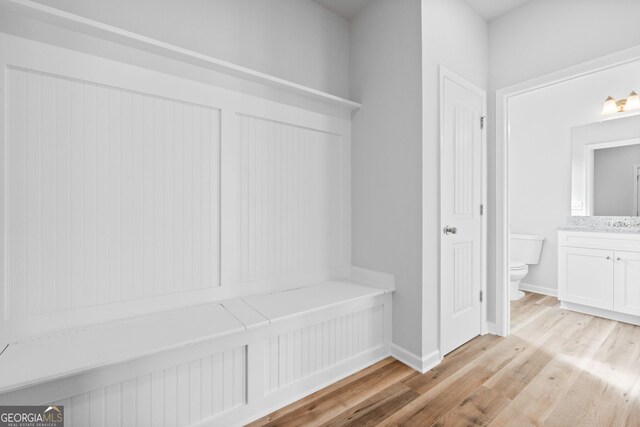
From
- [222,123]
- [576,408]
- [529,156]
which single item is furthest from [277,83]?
[529,156]

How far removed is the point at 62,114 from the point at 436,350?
8.36ft

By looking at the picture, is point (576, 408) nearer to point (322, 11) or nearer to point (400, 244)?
point (400, 244)

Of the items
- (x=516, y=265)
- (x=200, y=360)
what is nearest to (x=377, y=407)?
(x=200, y=360)

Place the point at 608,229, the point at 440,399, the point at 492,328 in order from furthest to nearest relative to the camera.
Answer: the point at 608,229 < the point at 492,328 < the point at 440,399

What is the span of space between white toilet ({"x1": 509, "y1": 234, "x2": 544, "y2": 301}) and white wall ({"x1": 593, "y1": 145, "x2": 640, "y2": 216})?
671 mm

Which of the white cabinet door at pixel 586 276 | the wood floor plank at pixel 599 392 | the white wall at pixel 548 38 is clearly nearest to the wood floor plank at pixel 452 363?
the white wall at pixel 548 38

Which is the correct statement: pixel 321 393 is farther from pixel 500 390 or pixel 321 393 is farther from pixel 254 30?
pixel 254 30

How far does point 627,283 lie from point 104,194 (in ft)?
13.7

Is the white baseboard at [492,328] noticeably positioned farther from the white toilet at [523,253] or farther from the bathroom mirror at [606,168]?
the bathroom mirror at [606,168]

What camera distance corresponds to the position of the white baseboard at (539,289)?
3514 mm

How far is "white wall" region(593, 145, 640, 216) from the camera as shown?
307 centimetres

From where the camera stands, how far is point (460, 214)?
7.23 ft

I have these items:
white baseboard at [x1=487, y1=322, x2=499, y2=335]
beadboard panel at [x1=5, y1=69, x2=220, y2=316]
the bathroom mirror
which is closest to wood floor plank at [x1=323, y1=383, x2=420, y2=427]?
beadboard panel at [x1=5, y1=69, x2=220, y2=316]

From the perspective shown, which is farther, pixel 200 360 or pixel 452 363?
pixel 452 363
